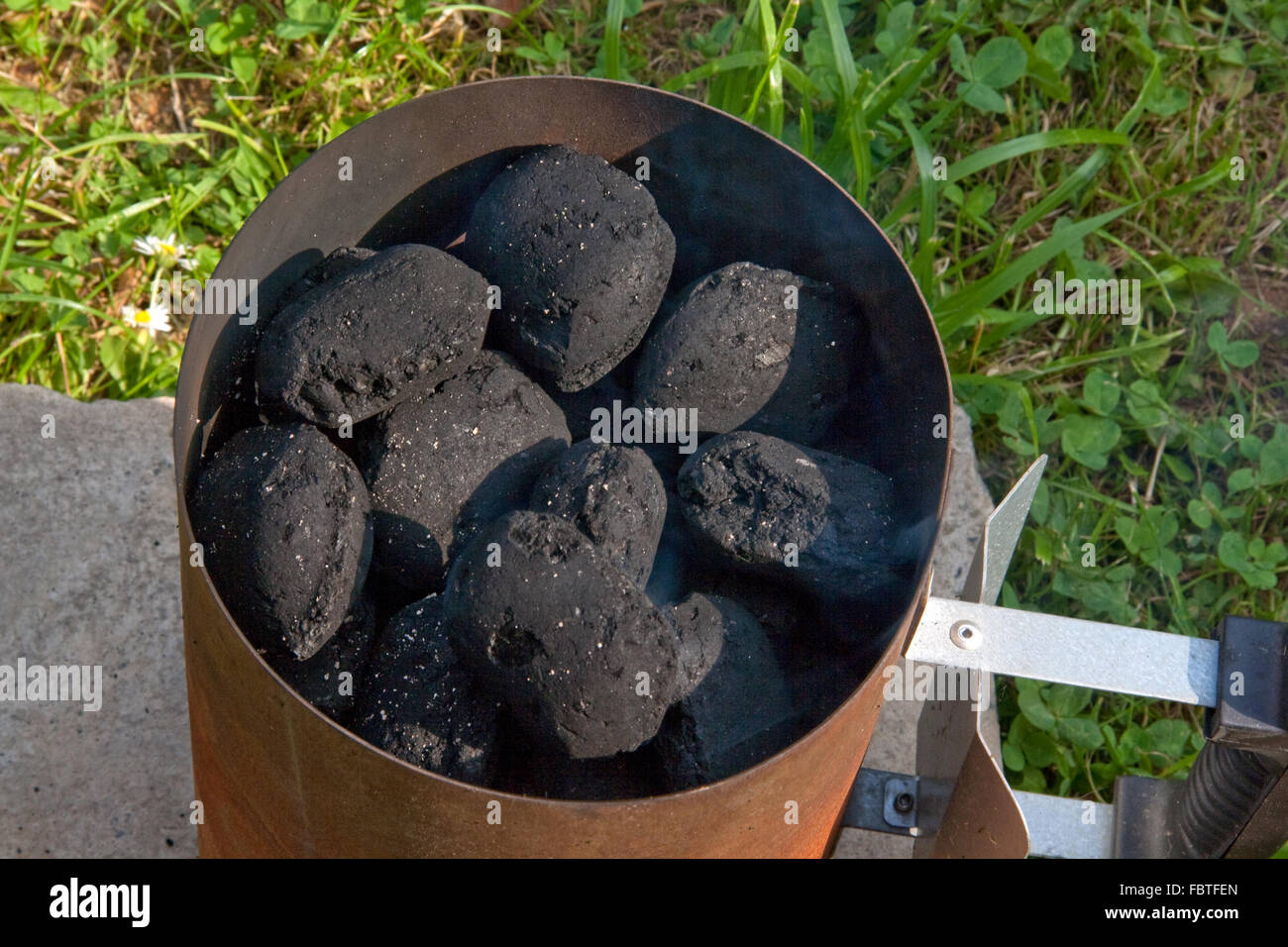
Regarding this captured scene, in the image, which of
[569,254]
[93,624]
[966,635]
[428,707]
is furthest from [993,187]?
[93,624]

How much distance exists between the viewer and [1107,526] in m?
2.35

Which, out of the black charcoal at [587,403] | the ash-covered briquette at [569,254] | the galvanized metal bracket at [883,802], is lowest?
the galvanized metal bracket at [883,802]

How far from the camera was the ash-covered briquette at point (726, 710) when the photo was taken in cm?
133

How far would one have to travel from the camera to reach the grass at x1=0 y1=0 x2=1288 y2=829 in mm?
2297

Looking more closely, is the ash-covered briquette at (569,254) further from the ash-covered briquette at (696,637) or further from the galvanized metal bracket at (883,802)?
the galvanized metal bracket at (883,802)

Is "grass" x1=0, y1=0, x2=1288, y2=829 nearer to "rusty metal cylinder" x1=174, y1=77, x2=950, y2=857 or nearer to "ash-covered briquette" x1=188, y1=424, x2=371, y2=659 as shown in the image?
"rusty metal cylinder" x1=174, y1=77, x2=950, y2=857

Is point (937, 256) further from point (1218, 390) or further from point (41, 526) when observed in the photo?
point (41, 526)

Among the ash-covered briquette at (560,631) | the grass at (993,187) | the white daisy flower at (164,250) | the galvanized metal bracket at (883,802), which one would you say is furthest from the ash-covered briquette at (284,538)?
the white daisy flower at (164,250)

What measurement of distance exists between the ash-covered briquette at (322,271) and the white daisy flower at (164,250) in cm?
105

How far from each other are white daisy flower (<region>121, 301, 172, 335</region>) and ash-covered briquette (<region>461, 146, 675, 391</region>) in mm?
1108

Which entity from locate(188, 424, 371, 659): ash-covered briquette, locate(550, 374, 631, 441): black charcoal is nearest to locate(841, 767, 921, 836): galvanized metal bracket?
locate(550, 374, 631, 441): black charcoal

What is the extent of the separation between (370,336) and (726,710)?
583 millimetres

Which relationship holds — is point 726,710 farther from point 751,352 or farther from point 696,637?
point 751,352

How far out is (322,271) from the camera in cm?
151
